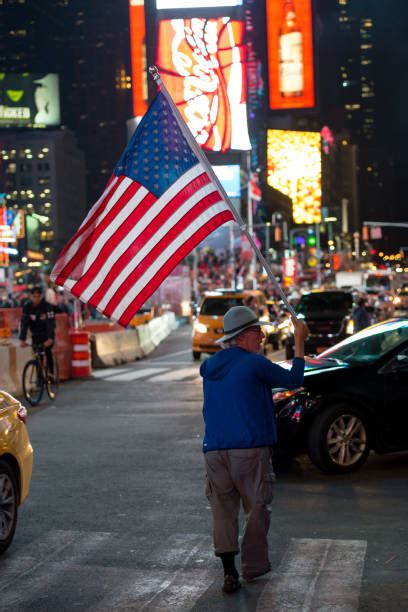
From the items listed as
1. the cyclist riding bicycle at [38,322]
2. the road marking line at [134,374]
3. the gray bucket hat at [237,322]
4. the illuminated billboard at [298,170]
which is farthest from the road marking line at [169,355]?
the illuminated billboard at [298,170]

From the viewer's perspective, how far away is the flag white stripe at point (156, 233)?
816 cm

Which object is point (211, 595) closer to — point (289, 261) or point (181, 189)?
point (181, 189)

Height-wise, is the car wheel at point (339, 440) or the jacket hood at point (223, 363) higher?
the jacket hood at point (223, 363)

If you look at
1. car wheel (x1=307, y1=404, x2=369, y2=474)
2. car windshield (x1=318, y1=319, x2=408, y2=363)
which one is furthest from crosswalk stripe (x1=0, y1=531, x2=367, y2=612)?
car windshield (x1=318, y1=319, x2=408, y2=363)

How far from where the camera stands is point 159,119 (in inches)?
324

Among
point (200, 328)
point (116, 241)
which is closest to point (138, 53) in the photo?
point (200, 328)

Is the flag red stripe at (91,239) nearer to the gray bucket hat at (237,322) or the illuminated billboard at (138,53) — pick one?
the gray bucket hat at (237,322)

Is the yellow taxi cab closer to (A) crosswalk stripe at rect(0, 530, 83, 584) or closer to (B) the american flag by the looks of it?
(B) the american flag

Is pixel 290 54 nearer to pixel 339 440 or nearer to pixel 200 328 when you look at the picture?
pixel 200 328

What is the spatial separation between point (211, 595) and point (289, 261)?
89.3m

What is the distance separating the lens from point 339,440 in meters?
10.3

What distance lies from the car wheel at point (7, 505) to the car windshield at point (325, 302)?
65.0ft

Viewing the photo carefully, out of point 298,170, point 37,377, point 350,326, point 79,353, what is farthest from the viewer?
point 298,170

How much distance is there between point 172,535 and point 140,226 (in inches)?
93.3
